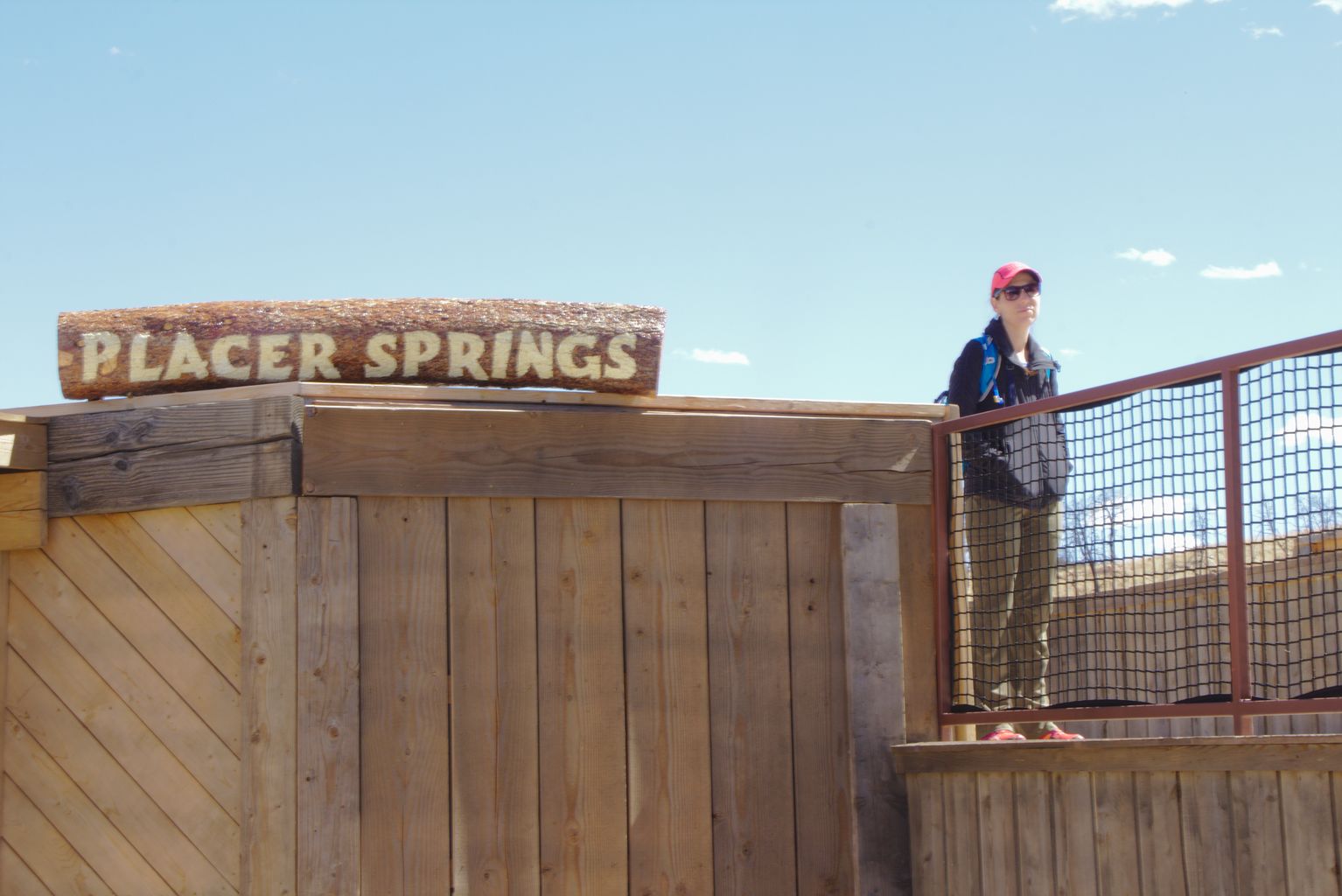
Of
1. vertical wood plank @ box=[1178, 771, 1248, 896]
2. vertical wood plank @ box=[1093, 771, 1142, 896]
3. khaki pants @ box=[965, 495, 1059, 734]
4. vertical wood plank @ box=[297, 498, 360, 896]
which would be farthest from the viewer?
khaki pants @ box=[965, 495, 1059, 734]

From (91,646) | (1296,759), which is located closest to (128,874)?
(91,646)

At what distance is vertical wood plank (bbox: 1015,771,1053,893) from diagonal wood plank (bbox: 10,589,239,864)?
8.19 ft

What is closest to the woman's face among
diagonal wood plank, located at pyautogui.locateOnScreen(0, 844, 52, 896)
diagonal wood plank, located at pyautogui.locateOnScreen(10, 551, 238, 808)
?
diagonal wood plank, located at pyautogui.locateOnScreen(10, 551, 238, 808)

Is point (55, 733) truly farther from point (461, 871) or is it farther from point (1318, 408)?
point (1318, 408)

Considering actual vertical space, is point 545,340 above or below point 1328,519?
above

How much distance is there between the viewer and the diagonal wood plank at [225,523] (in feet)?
15.1

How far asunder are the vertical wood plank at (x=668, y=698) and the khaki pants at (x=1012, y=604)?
101cm

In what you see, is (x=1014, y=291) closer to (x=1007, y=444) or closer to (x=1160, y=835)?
(x=1007, y=444)

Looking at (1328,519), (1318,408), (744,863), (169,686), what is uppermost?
(1318,408)

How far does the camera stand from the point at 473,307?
4.96 metres

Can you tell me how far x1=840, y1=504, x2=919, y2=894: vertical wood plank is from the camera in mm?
4812

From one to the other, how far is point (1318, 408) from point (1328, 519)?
15.0 inches

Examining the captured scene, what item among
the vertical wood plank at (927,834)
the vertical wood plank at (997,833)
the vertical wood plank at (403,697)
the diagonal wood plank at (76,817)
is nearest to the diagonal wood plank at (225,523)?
the vertical wood plank at (403,697)

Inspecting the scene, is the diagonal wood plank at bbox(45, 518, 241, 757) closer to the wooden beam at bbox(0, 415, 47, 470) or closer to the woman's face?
the wooden beam at bbox(0, 415, 47, 470)
